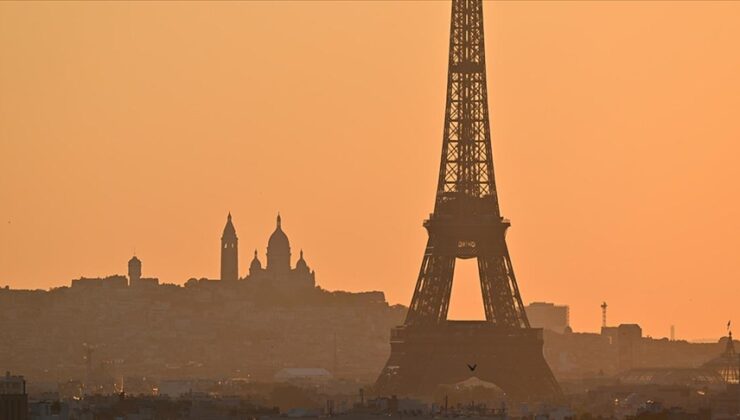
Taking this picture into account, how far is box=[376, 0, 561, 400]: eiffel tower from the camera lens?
136375mm

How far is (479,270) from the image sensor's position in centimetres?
13662

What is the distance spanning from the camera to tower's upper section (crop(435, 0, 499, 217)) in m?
137

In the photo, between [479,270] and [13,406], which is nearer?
[13,406]

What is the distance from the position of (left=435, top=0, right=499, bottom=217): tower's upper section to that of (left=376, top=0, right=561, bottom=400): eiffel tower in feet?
0.11

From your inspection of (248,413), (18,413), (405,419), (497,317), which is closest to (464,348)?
(497,317)

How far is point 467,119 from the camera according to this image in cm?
13712

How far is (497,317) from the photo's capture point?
137 metres

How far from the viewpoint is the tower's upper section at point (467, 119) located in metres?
137

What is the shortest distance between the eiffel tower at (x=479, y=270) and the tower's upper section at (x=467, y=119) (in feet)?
0.11

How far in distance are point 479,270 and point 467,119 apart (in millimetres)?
5264

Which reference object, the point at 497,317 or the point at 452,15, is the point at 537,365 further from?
the point at 452,15

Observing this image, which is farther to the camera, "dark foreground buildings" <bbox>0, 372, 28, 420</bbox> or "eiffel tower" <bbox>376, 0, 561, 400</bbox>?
"eiffel tower" <bbox>376, 0, 561, 400</bbox>

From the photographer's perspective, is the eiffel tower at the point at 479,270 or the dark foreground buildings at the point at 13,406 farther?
the eiffel tower at the point at 479,270

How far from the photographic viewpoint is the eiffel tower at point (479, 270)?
447 feet
